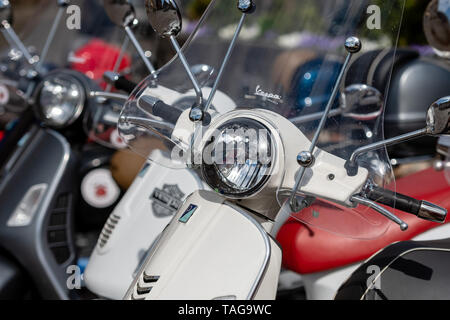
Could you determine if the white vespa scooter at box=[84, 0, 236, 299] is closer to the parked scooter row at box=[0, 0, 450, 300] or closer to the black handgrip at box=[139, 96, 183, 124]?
the parked scooter row at box=[0, 0, 450, 300]

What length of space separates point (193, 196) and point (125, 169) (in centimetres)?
92

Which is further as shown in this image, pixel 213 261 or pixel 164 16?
pixel 164 16

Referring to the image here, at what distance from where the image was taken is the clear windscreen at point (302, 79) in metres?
1.10

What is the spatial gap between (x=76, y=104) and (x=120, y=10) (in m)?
0.46

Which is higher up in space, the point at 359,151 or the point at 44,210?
the point at 359,151

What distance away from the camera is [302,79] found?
3.78ft

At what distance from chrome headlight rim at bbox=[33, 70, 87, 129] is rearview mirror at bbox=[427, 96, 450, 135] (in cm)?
119

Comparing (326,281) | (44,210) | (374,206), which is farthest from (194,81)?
(44,210)

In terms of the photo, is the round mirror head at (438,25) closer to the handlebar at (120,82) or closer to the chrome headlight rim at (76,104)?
the handlebar at (120,82)

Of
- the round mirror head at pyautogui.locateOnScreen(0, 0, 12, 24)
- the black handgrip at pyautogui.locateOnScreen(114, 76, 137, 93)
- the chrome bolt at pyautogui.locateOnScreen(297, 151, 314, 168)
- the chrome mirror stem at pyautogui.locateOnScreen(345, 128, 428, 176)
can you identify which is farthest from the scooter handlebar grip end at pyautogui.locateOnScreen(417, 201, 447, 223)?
the round mirror head at pyautogui.locateOnScreen(0, 0, 12, 24)

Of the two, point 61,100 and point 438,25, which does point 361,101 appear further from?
point 61,100

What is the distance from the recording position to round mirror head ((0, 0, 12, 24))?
175 centimetres

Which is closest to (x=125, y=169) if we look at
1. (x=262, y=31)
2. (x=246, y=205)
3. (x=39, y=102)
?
(x=39, y=102)
